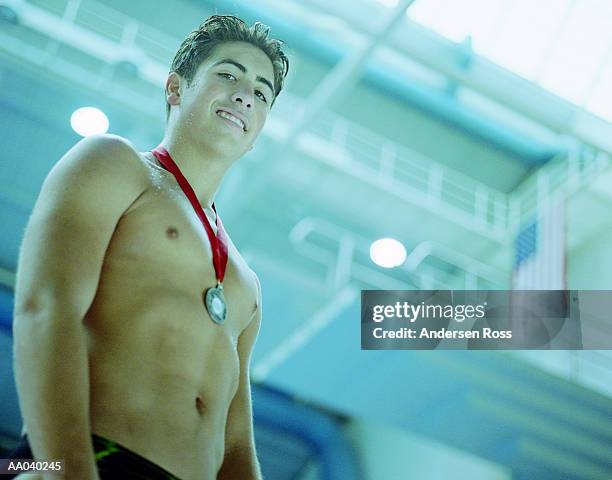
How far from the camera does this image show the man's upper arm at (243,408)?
1148 mm

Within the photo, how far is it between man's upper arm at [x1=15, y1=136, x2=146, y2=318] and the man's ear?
247mm

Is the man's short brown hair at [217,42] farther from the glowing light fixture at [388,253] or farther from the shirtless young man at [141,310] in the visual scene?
the glowing light fixture at [388,253]

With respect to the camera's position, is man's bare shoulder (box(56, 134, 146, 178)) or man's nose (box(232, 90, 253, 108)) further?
man's nose (box(232, 90, 253, 108))

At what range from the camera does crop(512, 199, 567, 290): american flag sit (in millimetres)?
5215

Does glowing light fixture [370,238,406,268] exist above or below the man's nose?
above

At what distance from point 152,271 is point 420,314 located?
1427 millimetres

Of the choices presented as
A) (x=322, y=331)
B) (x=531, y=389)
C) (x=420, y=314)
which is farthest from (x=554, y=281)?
(x=420, y=314)

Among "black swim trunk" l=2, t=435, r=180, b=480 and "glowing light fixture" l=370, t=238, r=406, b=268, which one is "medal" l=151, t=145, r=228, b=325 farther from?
"glowing light fixture" l=370, t=238, r=406, b=268

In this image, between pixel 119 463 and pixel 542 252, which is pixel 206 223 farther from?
pixel 542 252

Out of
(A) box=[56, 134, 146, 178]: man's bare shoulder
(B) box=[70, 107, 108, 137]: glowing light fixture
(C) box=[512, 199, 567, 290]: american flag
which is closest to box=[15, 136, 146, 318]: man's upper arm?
(A) box=[56, 134, 146, 178]: man's bare shoulder

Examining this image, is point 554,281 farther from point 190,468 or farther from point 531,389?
point 190,468

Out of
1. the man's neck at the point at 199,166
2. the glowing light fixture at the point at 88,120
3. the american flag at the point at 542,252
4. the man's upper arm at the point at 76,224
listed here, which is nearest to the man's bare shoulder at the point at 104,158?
the man's upper arm at the point at 76,224

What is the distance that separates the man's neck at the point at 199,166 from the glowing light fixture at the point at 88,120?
471 centimetres

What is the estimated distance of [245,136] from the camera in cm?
115
